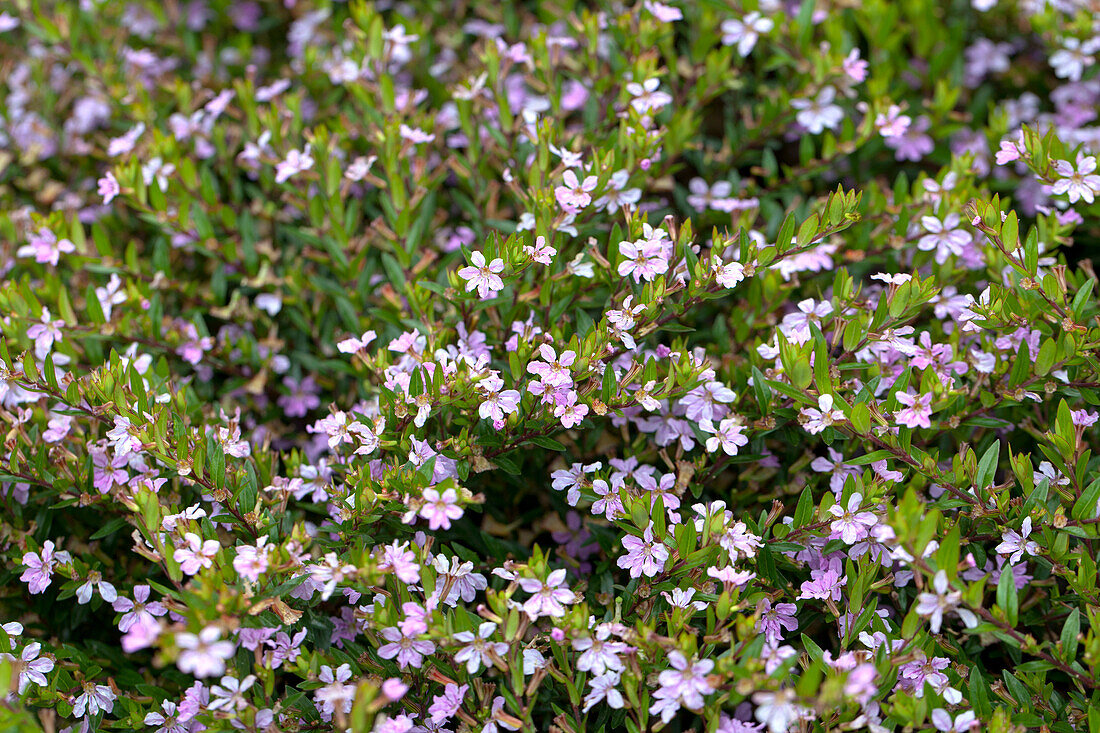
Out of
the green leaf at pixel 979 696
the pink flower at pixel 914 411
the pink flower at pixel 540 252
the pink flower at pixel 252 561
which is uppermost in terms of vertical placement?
the pink flower at pixel 540 252

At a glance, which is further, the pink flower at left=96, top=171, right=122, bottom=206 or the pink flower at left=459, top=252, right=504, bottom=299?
the pink flower at left=96, top=171, right=122, bottom=206

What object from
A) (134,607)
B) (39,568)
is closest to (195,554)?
(134,607)

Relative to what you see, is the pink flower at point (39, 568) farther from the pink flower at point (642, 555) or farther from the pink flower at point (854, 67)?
the pink flower at point (854, 67)

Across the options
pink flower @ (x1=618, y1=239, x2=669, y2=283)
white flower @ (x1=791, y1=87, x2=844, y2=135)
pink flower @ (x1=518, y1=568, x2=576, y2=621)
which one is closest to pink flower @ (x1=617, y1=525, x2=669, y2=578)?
pink flower @ (x1=518, y1=568, x2=576, y2=621)

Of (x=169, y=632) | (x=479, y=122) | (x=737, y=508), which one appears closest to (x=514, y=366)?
(x=737, y=508)

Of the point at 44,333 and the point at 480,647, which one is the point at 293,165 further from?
the point at 480,647

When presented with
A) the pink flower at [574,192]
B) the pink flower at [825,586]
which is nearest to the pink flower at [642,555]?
the pink flower at [825,586]

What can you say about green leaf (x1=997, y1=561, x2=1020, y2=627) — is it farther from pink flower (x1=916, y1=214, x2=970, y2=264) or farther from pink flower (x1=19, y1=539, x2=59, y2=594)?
pink flower (x1=19, y1=539, x2=59, y2=594)
